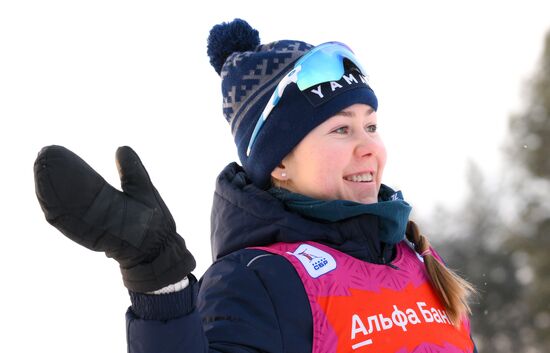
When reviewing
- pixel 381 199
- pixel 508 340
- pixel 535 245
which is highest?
pixel 381 199

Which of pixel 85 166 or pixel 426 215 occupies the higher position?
pixel 85 166

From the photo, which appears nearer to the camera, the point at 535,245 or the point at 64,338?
the point at 64,338

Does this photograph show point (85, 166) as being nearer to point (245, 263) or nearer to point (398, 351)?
point (245, 263)

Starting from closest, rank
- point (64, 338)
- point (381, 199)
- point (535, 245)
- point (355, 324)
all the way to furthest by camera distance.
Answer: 1. point (355, 324)
2. point (381, 199)
3. point (64, 338)
4. point (535, 245)

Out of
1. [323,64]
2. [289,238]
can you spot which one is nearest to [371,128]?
[323,64]

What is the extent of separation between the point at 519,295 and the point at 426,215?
5533mm

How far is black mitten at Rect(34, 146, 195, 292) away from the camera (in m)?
1.64

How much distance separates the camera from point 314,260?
94.3 inches

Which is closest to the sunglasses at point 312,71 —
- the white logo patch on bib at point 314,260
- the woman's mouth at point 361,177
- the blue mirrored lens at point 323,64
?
the blue mirrored lens at point 323,64

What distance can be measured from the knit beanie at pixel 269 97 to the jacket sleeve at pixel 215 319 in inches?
19.3

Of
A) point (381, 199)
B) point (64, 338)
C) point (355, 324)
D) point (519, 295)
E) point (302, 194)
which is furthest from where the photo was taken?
point (519, 295)

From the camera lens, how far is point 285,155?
2.70 m

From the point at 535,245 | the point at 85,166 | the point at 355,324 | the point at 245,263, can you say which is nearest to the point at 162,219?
the point at 85,166

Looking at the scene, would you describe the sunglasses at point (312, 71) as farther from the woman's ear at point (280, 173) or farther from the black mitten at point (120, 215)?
the black mitten at point (120, 215)
